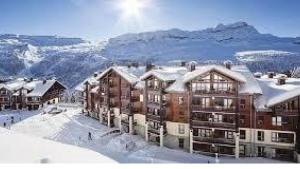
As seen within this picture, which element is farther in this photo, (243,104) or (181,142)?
(181,142)

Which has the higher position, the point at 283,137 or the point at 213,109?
the point at 213,109

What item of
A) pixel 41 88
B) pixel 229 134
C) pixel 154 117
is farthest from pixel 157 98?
pixel 41 88

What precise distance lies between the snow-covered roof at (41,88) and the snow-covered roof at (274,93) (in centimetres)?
1902

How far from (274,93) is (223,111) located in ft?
6.85

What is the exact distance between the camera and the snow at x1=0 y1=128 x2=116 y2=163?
6348mm

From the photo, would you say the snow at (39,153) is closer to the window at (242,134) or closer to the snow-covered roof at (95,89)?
the window at (242,134)

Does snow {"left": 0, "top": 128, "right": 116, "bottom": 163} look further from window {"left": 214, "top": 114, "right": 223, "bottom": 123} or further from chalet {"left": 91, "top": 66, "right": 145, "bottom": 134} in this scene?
chalet {"left": 91, "top": 66, "right": 145, "bottom": 134}

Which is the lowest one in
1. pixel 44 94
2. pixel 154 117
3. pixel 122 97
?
pixel 154 117

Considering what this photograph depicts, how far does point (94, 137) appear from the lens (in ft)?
65.8

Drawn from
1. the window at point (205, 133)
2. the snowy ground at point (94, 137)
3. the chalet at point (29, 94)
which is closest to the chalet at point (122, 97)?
the snowy ground at point (94, 137)

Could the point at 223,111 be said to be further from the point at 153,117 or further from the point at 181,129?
the point at 153,117

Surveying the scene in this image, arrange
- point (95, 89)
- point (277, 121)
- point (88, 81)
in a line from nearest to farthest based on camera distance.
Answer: point (277, 121) < point (95, 89) < point (88, 81)

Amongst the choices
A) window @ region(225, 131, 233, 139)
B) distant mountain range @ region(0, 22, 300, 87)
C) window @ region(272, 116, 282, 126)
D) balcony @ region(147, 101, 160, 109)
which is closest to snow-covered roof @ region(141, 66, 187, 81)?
balcony @ region(147, 101, 160, 109)

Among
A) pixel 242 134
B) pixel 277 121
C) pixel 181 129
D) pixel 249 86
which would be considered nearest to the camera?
pixel 277 121
